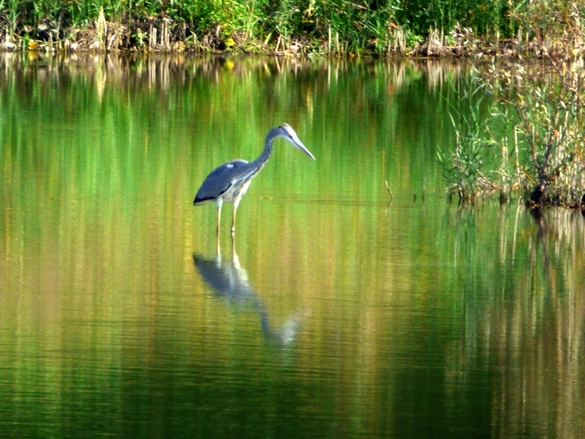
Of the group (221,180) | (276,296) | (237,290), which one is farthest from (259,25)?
(276,296)

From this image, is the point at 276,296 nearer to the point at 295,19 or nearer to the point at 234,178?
the point at 234,178

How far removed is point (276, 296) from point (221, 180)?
2.94 meters

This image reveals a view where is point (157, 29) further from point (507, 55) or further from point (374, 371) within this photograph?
point (374, 371)

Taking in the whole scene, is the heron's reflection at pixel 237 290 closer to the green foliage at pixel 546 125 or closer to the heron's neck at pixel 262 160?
the heron's neck at pixel 262 160

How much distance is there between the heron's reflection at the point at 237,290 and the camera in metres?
8.41

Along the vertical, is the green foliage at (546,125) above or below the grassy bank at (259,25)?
below

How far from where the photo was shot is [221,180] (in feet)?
40.0

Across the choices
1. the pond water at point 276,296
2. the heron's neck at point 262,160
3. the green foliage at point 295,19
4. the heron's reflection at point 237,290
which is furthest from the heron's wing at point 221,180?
the green foliage at point 295,19

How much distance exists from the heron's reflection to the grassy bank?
66.1ft

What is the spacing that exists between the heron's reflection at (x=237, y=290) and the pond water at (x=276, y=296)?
24 millimetres

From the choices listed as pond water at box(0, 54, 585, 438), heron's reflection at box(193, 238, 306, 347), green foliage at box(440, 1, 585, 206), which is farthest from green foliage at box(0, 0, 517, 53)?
heron's reflection at box(193, 238, 306, 347)

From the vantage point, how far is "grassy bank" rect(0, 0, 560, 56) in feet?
101

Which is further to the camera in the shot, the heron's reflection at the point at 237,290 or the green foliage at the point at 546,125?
the green foliage at the point at 546,125

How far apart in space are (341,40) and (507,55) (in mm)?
19247
